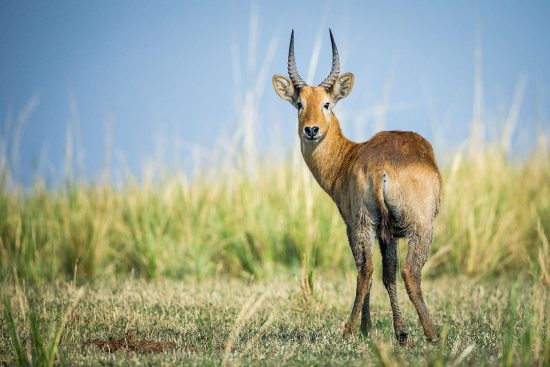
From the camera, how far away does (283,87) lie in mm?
7430

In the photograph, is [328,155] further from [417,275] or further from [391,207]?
[417,275]

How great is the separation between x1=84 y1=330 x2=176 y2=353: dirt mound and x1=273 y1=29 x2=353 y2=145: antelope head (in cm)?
237

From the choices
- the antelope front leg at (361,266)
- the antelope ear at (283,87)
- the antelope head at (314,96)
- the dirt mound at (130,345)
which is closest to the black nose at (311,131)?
the antelope head at (314,96)

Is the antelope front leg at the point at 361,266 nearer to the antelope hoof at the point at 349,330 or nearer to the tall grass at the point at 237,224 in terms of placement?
the antelope hoof at the point at 349,330

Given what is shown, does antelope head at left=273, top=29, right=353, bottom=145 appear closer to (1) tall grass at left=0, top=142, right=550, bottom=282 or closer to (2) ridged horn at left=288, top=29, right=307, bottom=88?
(2) ridged horn at left=288, top=29, right=307, bottom=88

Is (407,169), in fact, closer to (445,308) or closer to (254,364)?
(254,364)

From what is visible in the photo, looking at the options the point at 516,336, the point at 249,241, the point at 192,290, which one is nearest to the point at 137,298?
the point at 192,290

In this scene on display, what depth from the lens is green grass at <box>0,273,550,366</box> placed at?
15.5ft

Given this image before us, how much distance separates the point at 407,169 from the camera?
217 inches

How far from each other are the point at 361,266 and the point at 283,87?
2468mm

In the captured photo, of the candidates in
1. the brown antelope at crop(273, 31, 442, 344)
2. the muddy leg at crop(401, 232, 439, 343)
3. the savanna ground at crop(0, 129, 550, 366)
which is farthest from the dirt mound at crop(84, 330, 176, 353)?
the muddy leg at crop(401, 232, 439, 343)

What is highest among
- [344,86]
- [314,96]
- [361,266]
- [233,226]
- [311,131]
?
[344,86]

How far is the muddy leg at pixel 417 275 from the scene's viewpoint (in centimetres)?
542

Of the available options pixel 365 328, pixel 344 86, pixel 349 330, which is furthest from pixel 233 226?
pixel 349 330
